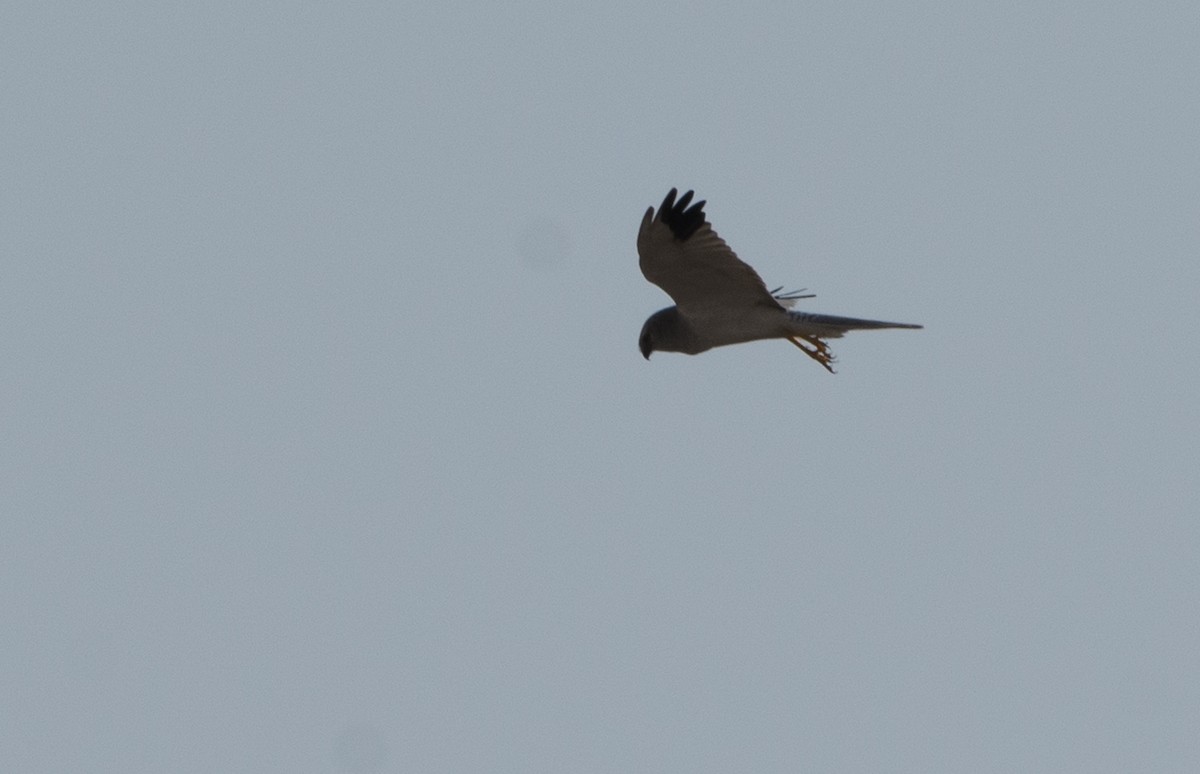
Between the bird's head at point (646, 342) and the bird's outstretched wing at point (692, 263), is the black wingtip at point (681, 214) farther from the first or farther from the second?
the bird's head at point (646, 342)

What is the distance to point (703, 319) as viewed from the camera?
15609 mm

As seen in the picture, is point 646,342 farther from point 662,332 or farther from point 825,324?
point 825,324

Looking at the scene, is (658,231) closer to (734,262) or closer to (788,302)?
(734,262)

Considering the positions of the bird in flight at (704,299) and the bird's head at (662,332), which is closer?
the bird in flight at (704,299)

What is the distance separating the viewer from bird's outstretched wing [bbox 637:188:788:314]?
14227 mm

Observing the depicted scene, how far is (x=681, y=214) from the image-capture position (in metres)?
14.2

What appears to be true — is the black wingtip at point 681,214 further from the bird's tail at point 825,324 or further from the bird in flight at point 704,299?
the bird's tail at point 825,324

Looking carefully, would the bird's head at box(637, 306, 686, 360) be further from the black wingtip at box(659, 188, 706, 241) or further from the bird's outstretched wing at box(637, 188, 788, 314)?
the black wingtip at box(659, 188, 706, 241)

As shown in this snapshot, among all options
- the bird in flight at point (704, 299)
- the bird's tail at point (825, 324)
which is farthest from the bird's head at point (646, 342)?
the bird's tail at point (825, 324)

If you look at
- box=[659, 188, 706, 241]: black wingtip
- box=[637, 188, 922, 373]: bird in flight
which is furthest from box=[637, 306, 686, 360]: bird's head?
box=[659, 188, 706, 241]: black wingtip

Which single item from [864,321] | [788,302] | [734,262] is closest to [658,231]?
[734,262]

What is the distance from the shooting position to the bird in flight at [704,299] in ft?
46.9

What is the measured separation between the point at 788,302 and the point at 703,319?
63.1 inches

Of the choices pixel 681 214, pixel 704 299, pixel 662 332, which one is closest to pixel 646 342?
pixel 662 332
